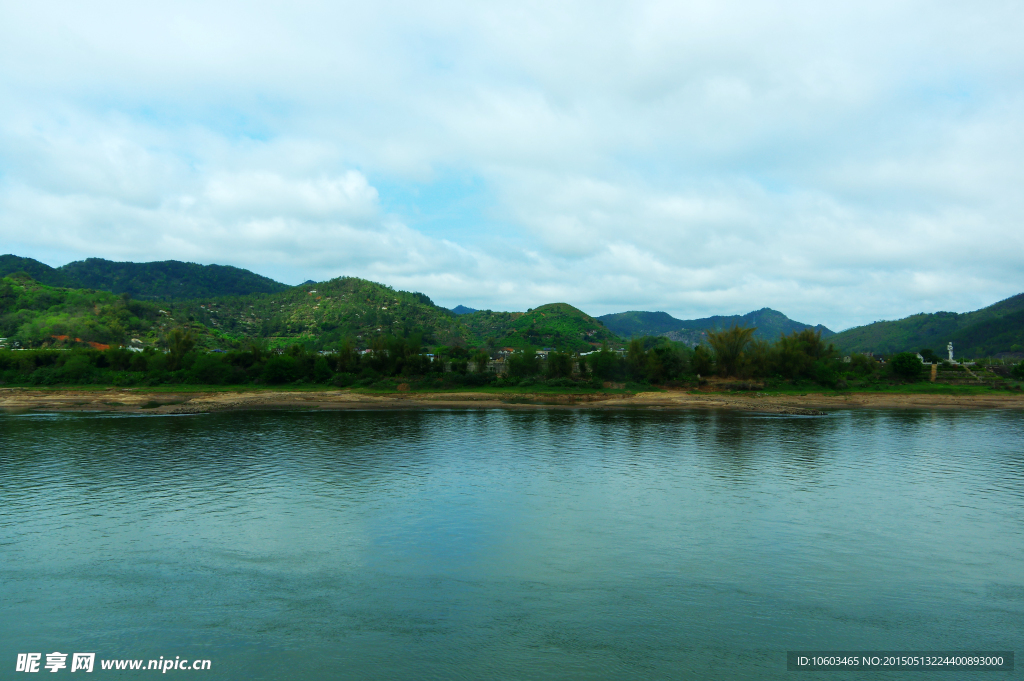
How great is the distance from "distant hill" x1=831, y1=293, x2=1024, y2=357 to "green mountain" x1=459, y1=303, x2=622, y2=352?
7627 centimetres

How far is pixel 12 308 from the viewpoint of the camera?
109750 mm

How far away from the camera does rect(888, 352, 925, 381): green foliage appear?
211ft

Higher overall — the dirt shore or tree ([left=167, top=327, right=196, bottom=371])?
tree ([left=167, top=327, right=196, bottom=371])

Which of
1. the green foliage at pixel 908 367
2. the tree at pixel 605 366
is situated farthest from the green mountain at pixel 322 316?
the green foliage at pixel 908 367

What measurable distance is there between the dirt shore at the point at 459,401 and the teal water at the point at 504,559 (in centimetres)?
2356

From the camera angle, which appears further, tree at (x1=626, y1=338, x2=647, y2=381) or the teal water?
tree at (x1=626, y1=338, x2=647, y2=381)

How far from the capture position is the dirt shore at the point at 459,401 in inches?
2040

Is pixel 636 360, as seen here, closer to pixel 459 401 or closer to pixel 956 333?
pixel 459 401

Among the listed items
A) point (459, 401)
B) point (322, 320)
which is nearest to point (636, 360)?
point (459, 401)

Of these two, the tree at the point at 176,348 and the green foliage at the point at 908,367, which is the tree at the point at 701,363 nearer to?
the green foliage at the point at 908,367

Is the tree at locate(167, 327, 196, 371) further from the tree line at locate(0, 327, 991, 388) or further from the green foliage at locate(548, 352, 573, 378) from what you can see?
the green foliage at locate(548, 352, 573, 378)

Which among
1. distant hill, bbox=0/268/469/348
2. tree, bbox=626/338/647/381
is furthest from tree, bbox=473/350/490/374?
tree, bbox=626/338/647/381

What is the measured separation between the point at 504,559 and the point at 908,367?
68401 millimetres

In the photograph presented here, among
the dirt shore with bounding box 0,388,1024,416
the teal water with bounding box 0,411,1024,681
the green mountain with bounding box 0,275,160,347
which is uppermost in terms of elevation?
the green mountain with bounding box 0,275,160,347
